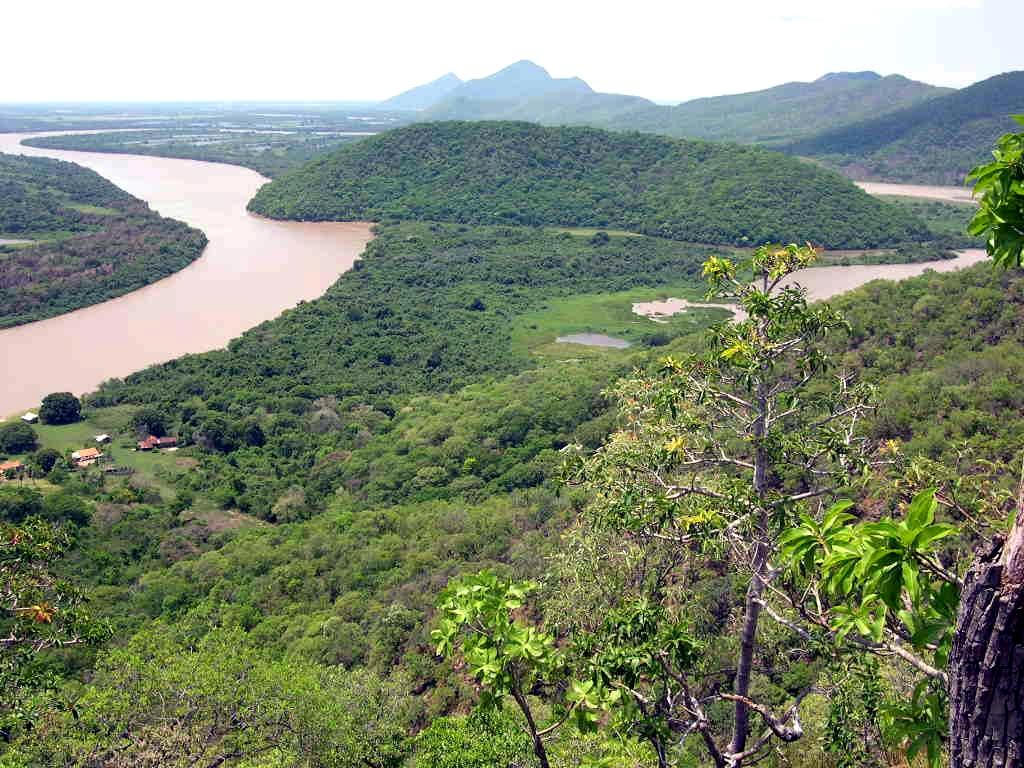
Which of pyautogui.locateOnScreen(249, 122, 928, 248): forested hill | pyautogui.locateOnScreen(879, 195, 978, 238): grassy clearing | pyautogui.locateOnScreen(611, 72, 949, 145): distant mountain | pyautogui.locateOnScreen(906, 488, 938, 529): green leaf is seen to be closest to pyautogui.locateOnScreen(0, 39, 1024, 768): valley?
pyautogui.locateOnScreen(906, 488, 938, 529): green leaf

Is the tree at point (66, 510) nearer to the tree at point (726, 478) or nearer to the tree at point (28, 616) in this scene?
the tree at point (28, 616)

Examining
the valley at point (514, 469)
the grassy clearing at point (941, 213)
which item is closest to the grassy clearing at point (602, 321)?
the valley at point (514, 469)

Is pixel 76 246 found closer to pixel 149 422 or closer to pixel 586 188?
pixel 149 422

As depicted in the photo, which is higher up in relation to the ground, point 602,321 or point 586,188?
point 586,188

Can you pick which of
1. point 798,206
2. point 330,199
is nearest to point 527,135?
point 330,199

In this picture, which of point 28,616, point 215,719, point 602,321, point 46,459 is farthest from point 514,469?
point 602,321
